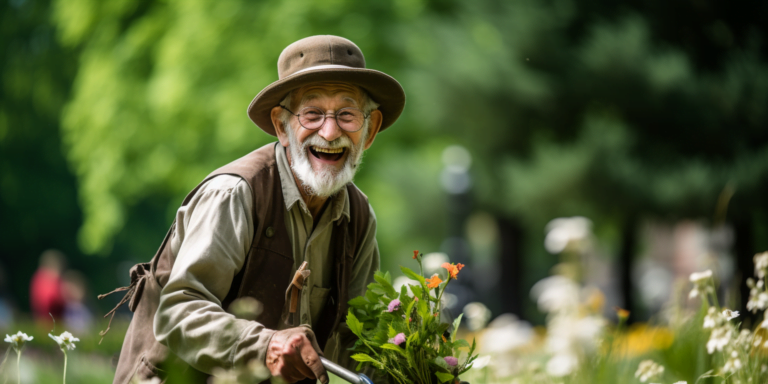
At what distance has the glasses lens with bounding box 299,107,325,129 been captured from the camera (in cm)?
262

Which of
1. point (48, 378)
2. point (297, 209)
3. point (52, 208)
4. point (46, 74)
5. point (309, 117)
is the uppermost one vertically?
point (46, 74)

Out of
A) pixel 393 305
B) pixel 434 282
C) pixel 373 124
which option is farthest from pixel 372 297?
pixel 373 124

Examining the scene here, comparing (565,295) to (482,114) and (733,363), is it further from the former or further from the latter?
(482,114)

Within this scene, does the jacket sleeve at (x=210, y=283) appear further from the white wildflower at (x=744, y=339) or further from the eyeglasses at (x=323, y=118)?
the white wildflower at (x=744, y=339)

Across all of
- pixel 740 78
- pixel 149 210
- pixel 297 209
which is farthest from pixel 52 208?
pixel 297 209

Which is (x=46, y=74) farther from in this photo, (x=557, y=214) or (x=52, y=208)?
(x=557, y=214)

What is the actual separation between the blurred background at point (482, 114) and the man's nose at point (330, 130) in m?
4.53

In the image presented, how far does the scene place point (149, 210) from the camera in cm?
2111

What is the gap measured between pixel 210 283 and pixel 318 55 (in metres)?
0.86

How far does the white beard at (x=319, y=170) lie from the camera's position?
2593 mm

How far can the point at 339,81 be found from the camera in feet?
8.58

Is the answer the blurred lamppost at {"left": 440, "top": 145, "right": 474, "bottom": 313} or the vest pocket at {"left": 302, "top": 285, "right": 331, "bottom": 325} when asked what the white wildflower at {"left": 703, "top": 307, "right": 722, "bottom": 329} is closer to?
the vest pocket at {"left": 302, "top": 285, "right": 331, "bottom": 325}

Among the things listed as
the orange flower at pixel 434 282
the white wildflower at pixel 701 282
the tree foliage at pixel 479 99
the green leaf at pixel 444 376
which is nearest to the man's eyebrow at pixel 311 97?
the orange flower at pixel 434 282

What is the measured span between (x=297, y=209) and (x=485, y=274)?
100 feet
